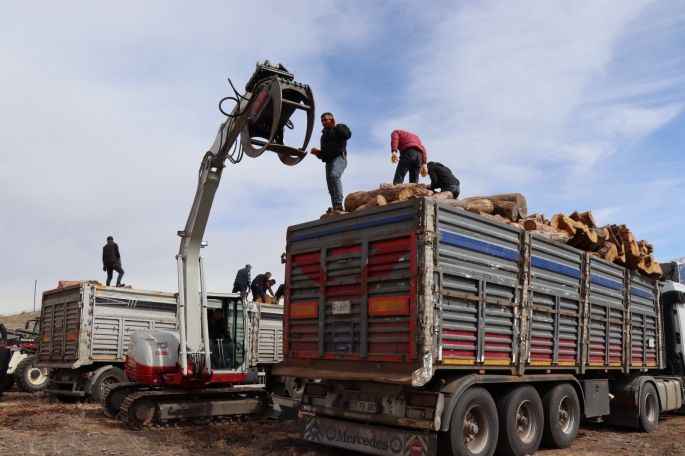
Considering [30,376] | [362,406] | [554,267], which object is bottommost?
[30,376]

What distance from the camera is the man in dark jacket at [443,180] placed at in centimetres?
969

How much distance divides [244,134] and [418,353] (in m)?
4.89

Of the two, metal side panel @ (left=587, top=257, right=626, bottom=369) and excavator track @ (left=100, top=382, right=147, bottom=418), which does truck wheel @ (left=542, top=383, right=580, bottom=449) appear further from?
excavator track @ (left=100, top=382, right=147, bottom=418)

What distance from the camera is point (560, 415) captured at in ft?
28.1

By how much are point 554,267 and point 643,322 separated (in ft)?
13.0

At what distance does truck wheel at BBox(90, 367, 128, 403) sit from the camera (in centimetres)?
1334

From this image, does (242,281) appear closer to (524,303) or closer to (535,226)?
(535,226)

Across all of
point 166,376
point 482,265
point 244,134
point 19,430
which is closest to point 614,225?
point 482,265

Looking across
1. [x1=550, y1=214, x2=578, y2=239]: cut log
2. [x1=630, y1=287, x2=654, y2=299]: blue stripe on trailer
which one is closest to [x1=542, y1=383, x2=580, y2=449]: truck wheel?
[x1=550, y1=214, x2=578, y2=239]: cut log

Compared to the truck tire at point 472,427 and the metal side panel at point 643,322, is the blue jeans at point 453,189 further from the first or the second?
the metal side panel at point 643,322

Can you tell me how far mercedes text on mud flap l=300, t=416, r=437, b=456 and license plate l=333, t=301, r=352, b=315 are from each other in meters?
1.34

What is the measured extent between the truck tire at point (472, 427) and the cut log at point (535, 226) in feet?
9.71

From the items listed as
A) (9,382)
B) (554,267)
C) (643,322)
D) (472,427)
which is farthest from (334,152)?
(9,382)

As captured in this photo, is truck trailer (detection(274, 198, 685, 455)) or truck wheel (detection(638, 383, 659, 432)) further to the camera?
truck wheel (detection(638, 383, 659, 432))
